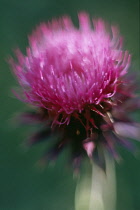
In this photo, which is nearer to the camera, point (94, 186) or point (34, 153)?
point (94, 186)

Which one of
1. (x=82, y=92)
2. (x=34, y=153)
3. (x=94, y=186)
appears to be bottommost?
(x=94, y=186)

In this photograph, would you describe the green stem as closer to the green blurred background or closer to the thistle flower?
the thistle flower

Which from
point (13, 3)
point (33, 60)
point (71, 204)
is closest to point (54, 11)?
point (13, 3)

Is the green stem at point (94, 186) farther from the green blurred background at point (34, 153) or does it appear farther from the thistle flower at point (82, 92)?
the green blurred background at point (34, 153)

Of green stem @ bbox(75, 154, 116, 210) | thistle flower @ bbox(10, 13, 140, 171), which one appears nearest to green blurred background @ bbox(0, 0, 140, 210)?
thistle flower @ bbox(10, 13, 140, 171)

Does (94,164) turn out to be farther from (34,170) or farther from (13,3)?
(13,3)

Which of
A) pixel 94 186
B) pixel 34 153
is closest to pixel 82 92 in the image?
pixel 94 186

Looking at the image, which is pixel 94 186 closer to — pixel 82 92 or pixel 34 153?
pixel 82 92
